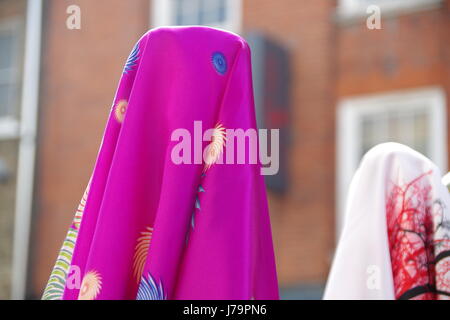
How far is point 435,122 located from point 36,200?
4828 mm

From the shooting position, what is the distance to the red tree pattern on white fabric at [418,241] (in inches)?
60.9

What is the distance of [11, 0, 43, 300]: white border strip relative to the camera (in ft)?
31.2

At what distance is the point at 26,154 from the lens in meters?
9.62

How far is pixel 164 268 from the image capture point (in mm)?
1301

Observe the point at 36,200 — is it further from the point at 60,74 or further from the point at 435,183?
the point at 435,183

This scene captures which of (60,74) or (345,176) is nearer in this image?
(345,176)

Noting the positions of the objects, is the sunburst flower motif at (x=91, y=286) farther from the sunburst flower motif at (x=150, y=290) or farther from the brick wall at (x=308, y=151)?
the brick wall at (x=308, y=151)

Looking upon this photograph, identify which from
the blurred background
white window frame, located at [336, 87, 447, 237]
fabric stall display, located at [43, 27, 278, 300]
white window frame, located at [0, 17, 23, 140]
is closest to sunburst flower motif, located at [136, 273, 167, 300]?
fabric stall display, located at [43, 27, 278, 300]

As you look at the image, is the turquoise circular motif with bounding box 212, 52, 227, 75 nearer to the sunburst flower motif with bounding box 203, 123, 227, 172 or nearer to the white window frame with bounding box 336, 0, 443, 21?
the sunburst flower motif with bounding box 203, 123, 227, 172

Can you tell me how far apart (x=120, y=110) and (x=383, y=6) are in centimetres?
657

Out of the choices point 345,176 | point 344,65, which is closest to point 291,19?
point 344,65

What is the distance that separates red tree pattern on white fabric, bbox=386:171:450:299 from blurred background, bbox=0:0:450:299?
17.2 ft

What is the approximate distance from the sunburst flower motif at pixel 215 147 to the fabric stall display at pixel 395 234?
1.30 ft

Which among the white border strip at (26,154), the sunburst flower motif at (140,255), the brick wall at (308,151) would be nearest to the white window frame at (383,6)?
the brick wall at (308,151)
